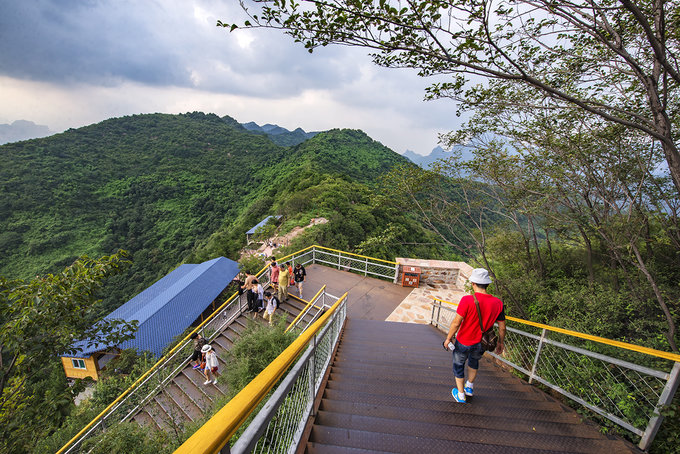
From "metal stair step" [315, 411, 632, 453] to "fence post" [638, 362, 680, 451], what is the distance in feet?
0.83

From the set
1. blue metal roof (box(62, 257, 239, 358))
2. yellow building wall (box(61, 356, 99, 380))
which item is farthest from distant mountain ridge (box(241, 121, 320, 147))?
yellow building wall (box(61, 356, 99, 380))

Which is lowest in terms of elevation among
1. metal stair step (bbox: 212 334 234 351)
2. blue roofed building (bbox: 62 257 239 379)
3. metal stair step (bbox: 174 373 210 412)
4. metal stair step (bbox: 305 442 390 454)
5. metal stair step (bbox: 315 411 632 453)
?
blue roofed building (bbox: 62 257 239 379)

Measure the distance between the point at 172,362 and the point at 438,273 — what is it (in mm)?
9288

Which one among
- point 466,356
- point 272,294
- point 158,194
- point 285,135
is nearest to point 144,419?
point 272,294

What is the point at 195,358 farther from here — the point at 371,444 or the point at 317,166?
the point at 317,166

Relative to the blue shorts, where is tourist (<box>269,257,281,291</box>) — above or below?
below

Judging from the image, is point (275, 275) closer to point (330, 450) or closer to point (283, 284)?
point (283, 284)

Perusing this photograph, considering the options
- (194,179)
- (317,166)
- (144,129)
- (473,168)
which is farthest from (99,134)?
(473,168)

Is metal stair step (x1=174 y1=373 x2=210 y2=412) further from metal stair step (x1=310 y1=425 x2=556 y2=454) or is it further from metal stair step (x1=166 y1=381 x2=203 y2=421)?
metal stair step (x1=310 y1=425 x2=556 y2=454)

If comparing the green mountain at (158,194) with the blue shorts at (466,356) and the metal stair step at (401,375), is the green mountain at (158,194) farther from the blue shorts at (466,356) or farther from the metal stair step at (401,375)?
the blue shorts at (466,356)

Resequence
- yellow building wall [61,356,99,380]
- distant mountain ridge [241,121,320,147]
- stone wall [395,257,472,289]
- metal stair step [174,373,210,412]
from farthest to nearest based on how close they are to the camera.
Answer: distant mountain ridge [241,121,320,147]
yellow building wall [61,356,99,380]
stone wall [395,257,472,289]
metal stair step [174,373,210,412]

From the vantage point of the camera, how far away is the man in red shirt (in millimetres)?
2799

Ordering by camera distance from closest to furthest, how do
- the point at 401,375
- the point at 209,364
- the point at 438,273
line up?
the point at 401,375 < the point at 209,364 < the point at 438,273

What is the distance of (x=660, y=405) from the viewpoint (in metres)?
2.11
